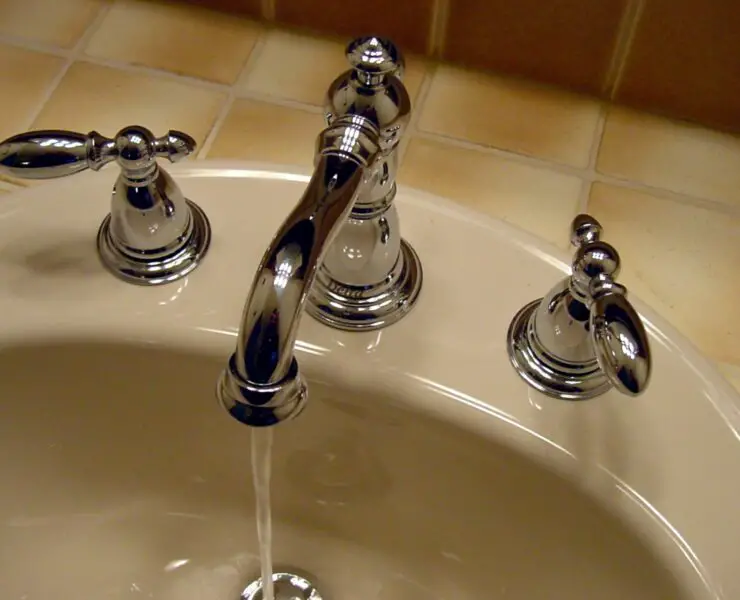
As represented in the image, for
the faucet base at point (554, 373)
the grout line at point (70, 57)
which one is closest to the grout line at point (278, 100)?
the grout line at point (70, 57)

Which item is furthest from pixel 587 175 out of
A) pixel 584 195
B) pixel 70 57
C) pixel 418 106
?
pixel 70 57

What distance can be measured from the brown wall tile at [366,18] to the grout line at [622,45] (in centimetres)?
12

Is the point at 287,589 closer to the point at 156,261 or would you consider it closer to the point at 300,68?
the point at 156,261

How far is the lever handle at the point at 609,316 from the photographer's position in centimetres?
31

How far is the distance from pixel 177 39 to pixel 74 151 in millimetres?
237

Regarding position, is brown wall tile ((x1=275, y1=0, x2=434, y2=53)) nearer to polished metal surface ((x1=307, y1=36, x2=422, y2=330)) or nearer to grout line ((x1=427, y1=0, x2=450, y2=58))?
grout line ((x1=427, y1=0, x2=450, y2=58))

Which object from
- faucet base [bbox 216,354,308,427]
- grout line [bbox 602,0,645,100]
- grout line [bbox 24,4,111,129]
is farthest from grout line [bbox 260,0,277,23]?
faucet base [bbox 216,354,308,427]

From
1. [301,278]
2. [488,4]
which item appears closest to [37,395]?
[301,278]

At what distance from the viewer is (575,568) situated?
41 centimetres

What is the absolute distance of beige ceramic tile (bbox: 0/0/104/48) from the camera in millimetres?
566

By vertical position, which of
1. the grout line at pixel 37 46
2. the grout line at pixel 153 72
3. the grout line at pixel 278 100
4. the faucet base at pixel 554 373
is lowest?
the faucet base at pixel 554 373

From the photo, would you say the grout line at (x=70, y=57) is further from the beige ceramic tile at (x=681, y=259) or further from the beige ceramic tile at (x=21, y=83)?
the beige ceramic tile at (x=681, y=259)

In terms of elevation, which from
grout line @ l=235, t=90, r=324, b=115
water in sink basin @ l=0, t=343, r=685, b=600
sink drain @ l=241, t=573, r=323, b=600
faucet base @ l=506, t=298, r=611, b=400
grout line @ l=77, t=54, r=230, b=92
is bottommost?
sink drain @ l=241, t=573, r=323, b=600

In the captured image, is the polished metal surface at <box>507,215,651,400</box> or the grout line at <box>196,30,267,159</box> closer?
the polished metal surface at <box>507,215,651,400</box>
